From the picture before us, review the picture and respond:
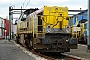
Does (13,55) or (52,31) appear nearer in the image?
(52,31)

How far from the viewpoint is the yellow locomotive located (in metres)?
15.1

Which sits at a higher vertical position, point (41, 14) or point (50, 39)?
point (41, 14)

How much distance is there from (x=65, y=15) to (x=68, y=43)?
2244 millimetres

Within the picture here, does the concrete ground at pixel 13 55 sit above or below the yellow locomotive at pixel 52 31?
below

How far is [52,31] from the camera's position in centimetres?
1560

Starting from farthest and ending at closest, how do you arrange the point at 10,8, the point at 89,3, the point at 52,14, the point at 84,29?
1. the point at 10,8
2. the point at 84,29
3. the point at 89,3
4. the point at 52,14

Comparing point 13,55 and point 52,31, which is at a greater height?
point 52,31

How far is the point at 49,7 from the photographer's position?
16469 mm

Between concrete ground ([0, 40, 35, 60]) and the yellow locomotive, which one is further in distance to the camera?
the yellow locomotive

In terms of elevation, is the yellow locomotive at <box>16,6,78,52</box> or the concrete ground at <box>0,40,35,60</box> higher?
the yellow locomotive at <box>16,6,78,52</box>

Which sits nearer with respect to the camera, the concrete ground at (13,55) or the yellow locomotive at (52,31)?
the concrete ground at (13,55)

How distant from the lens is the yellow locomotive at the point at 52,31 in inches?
593

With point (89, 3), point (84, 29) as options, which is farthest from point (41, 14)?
point (84, 29)

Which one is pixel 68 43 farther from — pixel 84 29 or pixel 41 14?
pixel 84 29
